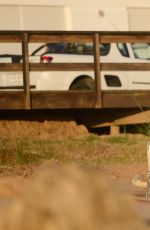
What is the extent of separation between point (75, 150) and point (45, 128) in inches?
115

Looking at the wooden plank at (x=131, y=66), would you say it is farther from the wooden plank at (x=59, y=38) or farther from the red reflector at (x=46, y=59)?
the red reflector at (x=46, y=59)

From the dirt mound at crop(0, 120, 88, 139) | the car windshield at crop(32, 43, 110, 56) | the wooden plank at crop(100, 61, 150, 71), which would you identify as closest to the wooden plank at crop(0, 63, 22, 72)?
the dirt mound at crop(0, 120, 88, 139)

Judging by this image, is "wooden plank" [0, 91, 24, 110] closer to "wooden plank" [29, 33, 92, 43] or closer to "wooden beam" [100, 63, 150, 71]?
"wooden plank" [29, 33, 92, 43]

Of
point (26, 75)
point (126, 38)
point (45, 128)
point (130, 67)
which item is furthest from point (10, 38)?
point (130, 67)

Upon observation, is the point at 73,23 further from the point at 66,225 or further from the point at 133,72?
the point at 66,225

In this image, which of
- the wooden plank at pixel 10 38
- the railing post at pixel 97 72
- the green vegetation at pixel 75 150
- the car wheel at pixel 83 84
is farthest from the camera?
the car wheel at pixel 83 84

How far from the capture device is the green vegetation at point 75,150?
12.0m

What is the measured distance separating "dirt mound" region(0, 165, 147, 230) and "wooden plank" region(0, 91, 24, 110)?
1412cm

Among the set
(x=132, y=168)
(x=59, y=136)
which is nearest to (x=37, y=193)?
(x=132, y=168)

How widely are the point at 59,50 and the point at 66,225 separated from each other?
16.0 meters

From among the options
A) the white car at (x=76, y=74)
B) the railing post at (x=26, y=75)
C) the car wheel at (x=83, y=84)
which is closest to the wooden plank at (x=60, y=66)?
the railing post at (x=26, y=75)

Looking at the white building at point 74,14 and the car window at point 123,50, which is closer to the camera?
the car window at point 123,50

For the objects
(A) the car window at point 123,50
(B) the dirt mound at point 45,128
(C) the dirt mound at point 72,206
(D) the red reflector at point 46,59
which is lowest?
(B) the dirt mound at point 45,128

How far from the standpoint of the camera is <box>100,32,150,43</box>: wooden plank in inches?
629
